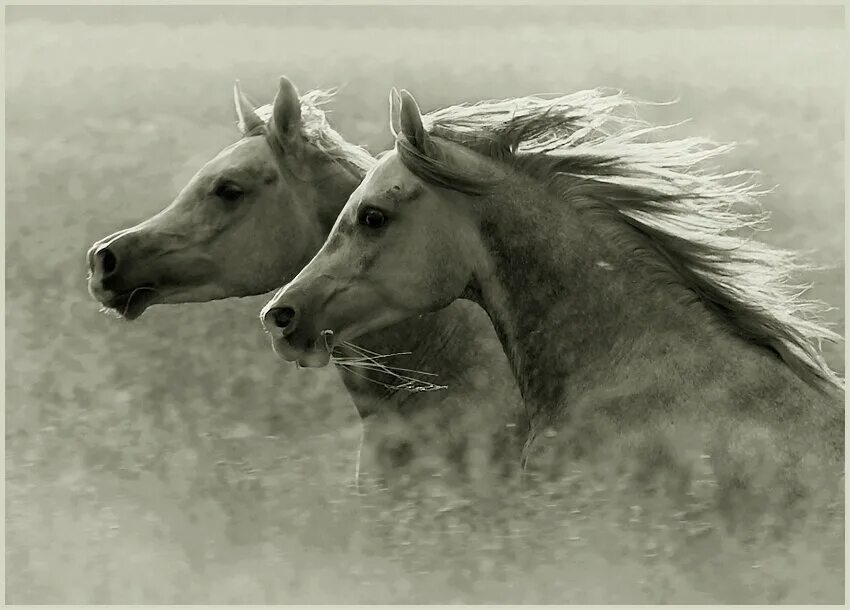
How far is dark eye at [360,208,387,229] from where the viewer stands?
5.70m

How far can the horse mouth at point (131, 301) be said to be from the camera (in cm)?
680

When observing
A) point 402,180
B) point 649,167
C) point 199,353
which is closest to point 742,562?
point 649,167

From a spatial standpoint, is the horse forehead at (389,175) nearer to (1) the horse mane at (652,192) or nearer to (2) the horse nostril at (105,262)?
(1) the horse mane at (652,192)

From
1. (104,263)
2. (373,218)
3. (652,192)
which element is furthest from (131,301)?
(652,192)

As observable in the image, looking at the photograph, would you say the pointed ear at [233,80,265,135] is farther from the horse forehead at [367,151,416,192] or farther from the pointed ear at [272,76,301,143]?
the horse forehead at [367,151,416,192]

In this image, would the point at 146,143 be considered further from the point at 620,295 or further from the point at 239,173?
the point at 620,295

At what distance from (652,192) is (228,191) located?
2.09 metres

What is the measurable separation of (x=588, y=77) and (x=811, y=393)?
774 cm

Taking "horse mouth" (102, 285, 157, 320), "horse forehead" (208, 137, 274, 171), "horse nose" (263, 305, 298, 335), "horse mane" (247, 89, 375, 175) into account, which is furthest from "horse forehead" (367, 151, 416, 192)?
"horse mouth" (102, 285, 157, 320)

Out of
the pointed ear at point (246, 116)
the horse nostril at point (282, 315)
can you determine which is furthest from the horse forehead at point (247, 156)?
the horse nostril at point (282, 315)

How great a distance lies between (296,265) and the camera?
6.74m

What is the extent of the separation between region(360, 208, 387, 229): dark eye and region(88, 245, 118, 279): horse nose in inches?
62.0

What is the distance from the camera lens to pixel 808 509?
5277 mm

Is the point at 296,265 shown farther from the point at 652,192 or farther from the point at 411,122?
the point at 652,192
